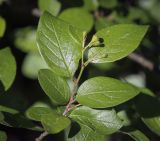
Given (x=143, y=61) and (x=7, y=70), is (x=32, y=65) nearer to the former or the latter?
(x=143, y=61)

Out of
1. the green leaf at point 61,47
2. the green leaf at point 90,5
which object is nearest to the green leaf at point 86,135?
the green leaf at point 61,47

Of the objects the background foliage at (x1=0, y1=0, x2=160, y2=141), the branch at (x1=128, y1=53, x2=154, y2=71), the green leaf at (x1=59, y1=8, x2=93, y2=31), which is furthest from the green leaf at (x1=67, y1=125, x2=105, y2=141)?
the branch at (x1=128, y1=53, x2=154, y2=71)

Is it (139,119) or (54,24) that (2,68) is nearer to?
(54,24)

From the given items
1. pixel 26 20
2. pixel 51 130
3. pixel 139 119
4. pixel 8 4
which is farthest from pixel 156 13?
pixel 51 130

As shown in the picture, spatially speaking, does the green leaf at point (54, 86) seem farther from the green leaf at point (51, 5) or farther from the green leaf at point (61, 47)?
the green leaf at point (51, 5)

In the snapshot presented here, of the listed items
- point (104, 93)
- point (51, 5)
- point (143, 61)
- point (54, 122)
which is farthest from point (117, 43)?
point (143, 61)

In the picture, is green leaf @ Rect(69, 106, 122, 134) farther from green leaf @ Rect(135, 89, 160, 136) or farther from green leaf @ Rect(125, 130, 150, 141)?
green leaf @ Rect(135, 89, 160, 136)
